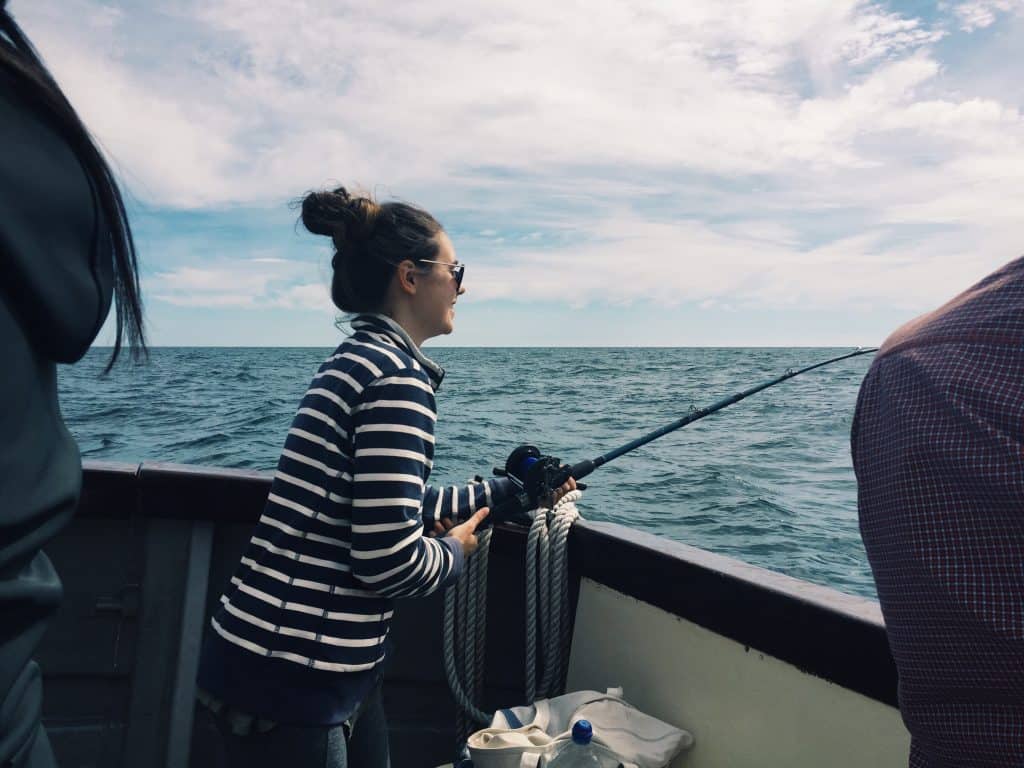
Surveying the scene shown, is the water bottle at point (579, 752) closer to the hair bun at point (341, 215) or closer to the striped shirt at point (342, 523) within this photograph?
the striped shirt at point (342, 523)

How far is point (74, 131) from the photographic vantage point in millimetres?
674

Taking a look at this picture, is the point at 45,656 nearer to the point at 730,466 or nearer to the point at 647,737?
the point at 647,737

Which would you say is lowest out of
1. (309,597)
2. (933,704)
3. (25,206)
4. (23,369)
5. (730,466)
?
(730,466)

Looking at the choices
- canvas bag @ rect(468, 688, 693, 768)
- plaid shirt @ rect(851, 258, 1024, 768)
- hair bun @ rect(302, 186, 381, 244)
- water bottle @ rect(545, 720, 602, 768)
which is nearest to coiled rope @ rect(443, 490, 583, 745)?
canvas bag @ rect(468, 688, 693, 768)

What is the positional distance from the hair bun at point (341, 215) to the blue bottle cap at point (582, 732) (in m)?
1.10

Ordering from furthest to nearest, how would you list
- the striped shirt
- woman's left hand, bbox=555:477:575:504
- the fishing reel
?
woman's left hand, bbox=555:477:575:504 → the fishing reel → the striped shirt

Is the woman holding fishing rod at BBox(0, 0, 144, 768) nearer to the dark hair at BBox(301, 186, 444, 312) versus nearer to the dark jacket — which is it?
the dark jacket

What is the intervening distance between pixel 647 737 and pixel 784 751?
11.7 inches

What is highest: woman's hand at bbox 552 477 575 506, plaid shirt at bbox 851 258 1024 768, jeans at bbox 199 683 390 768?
plaid shirt at bbox 851 258 1024 768

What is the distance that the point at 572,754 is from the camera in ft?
5.82

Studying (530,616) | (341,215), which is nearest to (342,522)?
(341,215)

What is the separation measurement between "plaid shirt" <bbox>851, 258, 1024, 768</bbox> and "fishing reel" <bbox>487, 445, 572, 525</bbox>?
45.0 inches

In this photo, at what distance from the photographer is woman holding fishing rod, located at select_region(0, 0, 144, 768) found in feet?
1.99

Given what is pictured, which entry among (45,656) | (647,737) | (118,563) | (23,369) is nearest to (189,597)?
(118,563)
